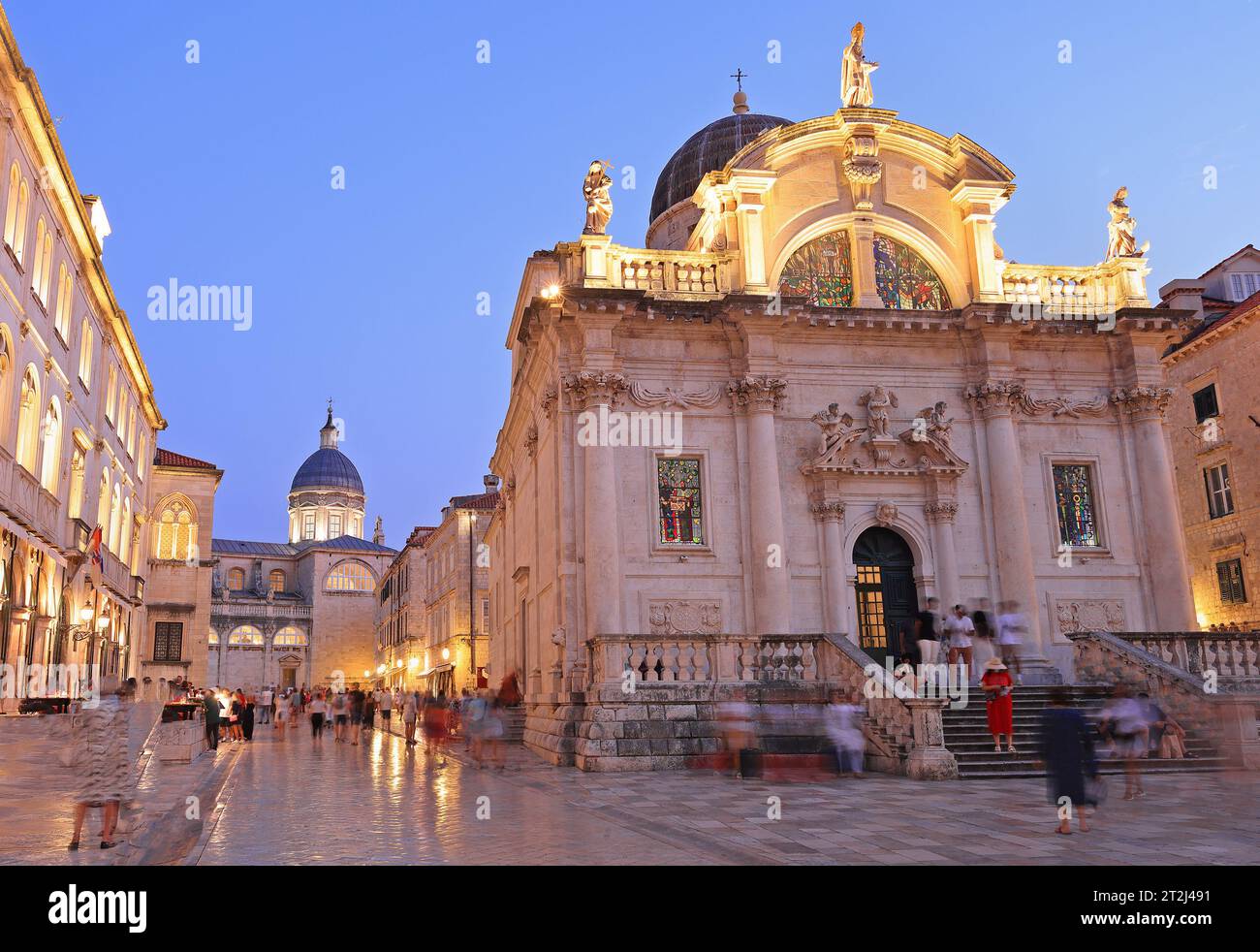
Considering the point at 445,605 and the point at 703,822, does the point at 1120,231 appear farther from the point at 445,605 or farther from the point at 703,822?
the point at 445,605

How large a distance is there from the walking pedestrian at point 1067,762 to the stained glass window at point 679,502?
13077 mm

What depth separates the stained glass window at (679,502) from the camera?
2342cm

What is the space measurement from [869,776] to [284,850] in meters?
10.3

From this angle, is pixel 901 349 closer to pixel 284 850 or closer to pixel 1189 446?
pixel 1189 446

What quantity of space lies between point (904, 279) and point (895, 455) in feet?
16.2

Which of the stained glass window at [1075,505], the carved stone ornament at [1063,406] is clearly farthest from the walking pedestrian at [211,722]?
the carved stone ornament at [1063,406]

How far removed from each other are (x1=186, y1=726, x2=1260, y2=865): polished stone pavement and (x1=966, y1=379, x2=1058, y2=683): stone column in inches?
280

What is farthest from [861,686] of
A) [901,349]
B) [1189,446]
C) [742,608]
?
[1189,446]

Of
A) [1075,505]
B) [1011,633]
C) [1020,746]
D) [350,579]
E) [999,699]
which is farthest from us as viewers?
[350,579]

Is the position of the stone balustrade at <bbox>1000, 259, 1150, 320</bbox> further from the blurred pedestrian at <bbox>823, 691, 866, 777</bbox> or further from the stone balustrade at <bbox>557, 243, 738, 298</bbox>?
the blurred pedestrian at <bbox>823, 691, 866, 777</bbox>

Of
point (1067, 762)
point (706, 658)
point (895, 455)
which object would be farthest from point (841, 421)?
point (1067, 762)

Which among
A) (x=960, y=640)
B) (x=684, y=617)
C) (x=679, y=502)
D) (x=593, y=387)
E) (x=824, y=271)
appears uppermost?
(x=824, y=271)

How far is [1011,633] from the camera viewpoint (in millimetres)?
22109

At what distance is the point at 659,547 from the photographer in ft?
75.6
